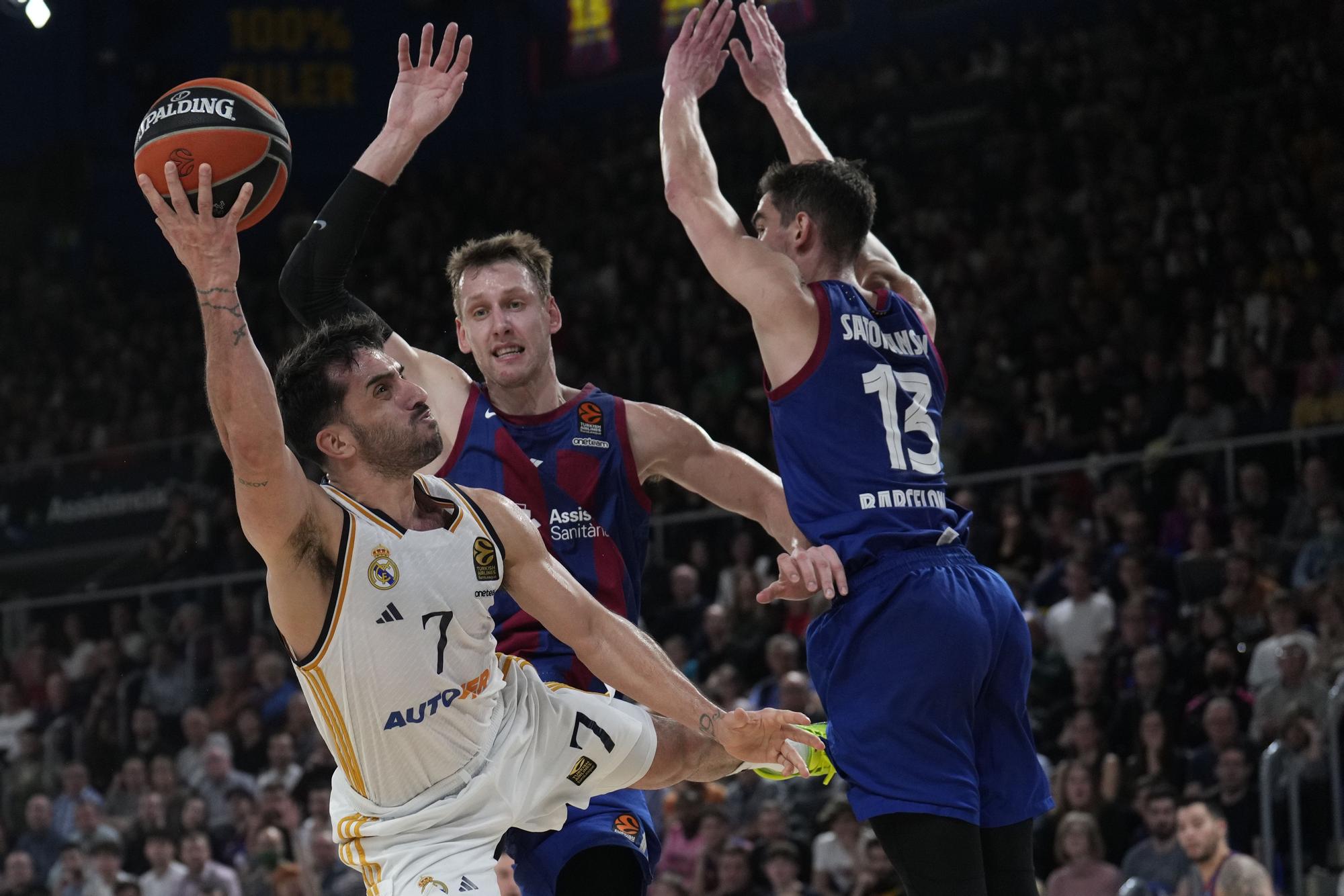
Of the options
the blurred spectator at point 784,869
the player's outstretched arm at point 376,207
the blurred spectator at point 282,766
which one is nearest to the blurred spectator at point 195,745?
the blurred spectator at point 282,766

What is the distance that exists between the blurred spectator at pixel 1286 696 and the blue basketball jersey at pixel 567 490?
5.44 metres

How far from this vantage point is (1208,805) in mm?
9344

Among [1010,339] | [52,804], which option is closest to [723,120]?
[1010,339]

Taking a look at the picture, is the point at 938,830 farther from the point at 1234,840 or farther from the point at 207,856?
the point at 207,856

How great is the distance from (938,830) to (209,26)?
23179 mm

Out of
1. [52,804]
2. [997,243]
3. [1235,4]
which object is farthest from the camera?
[1235,4]

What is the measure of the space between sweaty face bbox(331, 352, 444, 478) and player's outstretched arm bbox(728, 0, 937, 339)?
1468 millimetres

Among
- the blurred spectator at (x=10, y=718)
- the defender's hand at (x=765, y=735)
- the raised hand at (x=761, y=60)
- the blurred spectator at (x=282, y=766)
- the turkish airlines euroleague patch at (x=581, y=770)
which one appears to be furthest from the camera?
the blurred spectator at (x=10, y=718)

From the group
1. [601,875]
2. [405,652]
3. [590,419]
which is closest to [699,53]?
[590,419]

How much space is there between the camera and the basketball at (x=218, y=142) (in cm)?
488

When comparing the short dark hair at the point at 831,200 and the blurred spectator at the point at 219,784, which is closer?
the short dark hair at the point at 831,200

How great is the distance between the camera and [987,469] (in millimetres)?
13086

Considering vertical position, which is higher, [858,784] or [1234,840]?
[858,784]

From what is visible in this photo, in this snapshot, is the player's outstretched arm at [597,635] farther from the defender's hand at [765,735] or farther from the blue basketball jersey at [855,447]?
the blue basketball jersey at [855,447]
